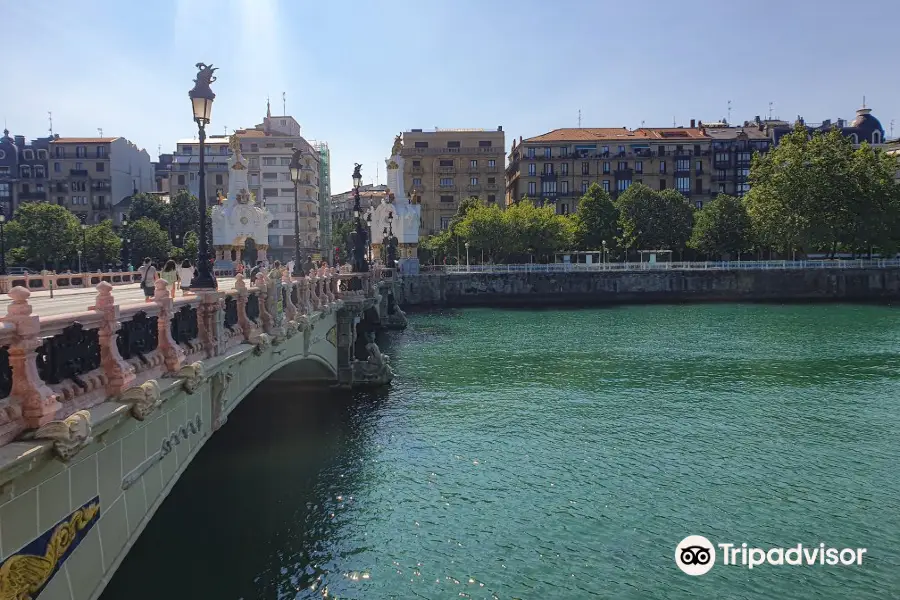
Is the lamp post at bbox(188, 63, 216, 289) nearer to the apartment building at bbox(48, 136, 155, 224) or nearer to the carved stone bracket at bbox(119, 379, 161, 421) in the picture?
the carved stone bracket at bbox(119, 379, 161, 421)

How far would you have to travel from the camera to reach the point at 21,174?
322 feet

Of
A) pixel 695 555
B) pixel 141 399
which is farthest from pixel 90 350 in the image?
pixel 695 555

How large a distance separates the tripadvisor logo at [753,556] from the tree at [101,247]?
68.6 metres

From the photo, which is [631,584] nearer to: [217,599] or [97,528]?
[217,599]

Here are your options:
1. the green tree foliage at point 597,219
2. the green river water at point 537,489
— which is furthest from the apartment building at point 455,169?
the green river water at point 537,489

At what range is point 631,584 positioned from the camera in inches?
492

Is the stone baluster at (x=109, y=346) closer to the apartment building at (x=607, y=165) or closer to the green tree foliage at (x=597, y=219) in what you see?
the green tree foliage at (x=597, y=219)

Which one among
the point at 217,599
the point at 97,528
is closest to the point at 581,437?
the point at 217,599

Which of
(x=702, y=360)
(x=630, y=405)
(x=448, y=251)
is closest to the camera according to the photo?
(x=630, y=405)

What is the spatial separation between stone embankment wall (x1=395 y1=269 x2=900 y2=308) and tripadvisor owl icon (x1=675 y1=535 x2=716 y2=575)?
196ft

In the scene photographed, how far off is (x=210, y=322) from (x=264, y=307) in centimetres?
395

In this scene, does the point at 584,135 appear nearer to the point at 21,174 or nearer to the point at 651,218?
the point at 651,218

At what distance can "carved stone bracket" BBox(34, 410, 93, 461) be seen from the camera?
19.7 feet

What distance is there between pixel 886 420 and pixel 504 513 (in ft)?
49.5
